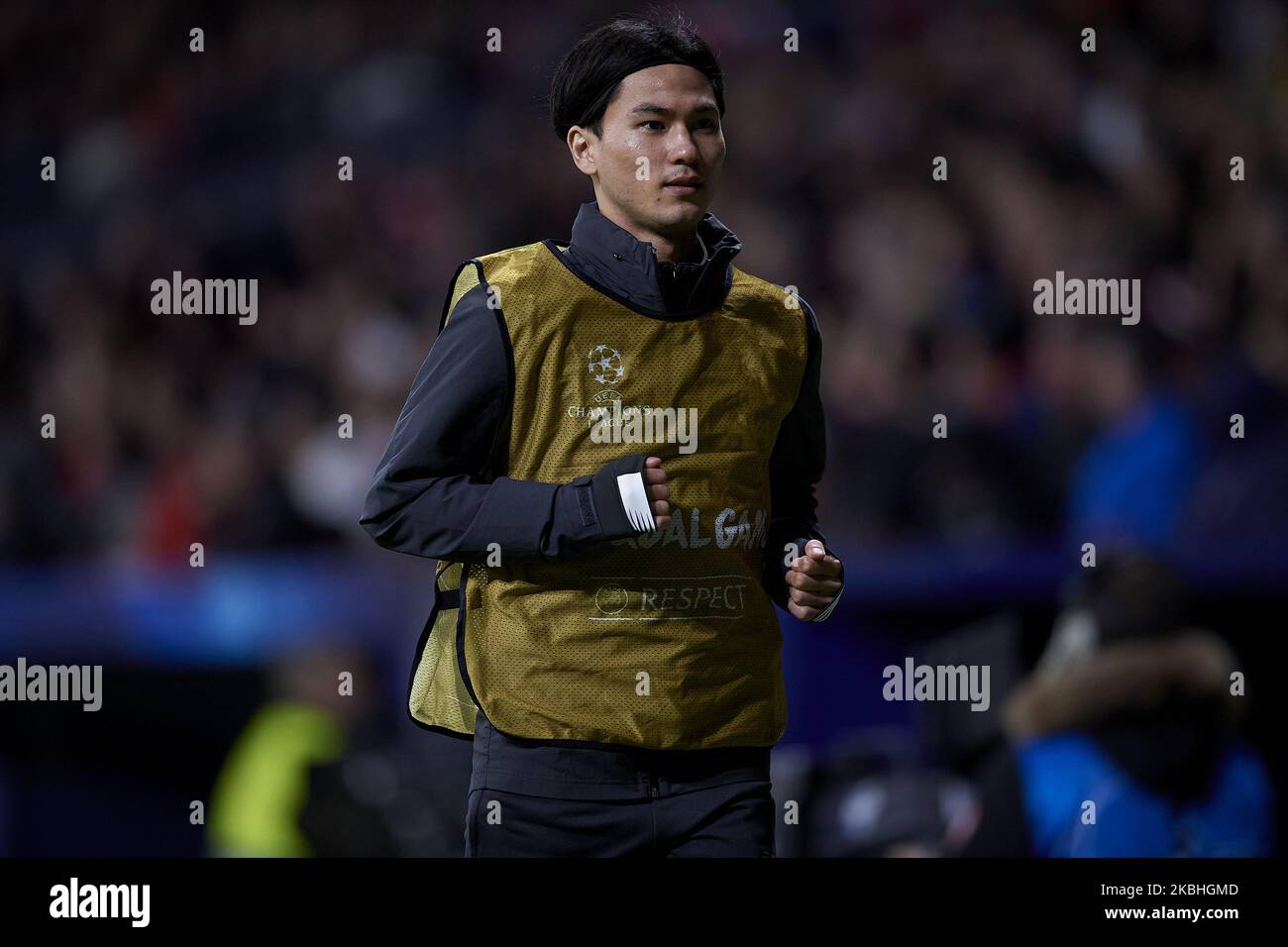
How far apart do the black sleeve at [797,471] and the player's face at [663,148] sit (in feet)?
0.91

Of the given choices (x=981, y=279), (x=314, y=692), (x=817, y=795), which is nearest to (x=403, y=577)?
(x=314, y=692)

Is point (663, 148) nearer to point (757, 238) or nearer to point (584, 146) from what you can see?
point (584, 146)

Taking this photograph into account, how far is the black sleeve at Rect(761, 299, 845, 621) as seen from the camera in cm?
264

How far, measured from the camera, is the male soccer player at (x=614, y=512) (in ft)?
7.85

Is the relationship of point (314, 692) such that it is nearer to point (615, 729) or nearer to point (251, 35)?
point (615, 729)

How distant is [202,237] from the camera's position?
7.41m

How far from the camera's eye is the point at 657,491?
7.59 ft

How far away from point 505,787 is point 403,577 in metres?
2.88

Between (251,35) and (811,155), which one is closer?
(811,155)

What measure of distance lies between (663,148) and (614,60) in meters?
0.16

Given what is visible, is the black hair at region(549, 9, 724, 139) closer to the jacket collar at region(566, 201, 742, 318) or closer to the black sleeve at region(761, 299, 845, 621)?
the jacket collar at region(566, 201, 742, 318)
